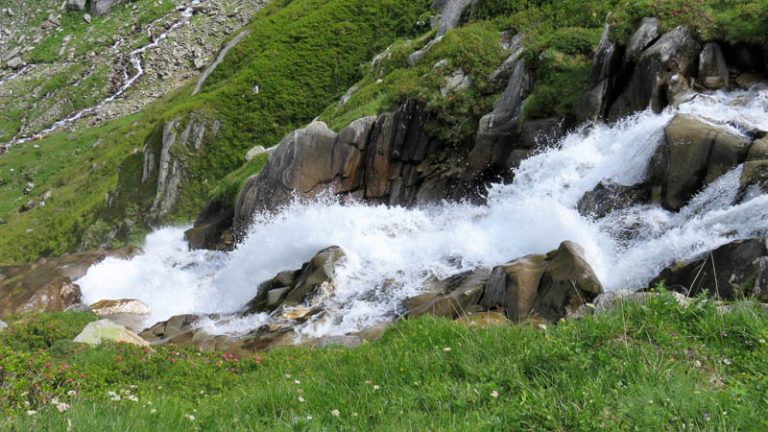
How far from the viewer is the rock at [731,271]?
931cm

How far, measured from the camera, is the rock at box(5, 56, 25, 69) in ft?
346

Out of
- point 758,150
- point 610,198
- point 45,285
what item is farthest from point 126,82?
point 758,150

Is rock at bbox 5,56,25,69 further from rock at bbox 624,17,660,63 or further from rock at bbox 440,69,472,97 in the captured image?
rock at bbox 624,17,660,63

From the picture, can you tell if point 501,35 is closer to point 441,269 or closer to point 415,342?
point 441,269

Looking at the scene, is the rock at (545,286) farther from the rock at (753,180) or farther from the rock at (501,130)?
the rock at (501,130)

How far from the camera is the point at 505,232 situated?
60.6ft

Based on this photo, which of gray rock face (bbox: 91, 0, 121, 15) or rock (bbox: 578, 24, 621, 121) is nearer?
rock (bbox: 578, 24, 621, 121)

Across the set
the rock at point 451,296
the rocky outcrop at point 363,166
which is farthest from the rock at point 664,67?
the rocky outcrop at point 363,166

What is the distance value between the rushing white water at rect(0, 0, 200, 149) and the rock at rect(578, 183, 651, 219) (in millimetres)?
92192

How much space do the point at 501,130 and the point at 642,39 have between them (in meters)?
6.54

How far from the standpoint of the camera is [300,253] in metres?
24.2

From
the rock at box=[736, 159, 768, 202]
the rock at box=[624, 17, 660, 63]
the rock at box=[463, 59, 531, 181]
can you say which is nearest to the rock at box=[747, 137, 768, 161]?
the rock at box=[736, 159, 768, 202]

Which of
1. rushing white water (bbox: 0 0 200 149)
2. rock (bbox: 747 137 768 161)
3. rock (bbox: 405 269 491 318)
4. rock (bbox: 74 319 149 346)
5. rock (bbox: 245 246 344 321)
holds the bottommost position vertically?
rushing white water (bbox: 0 0 200 149)

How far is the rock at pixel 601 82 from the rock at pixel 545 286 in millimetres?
8363
